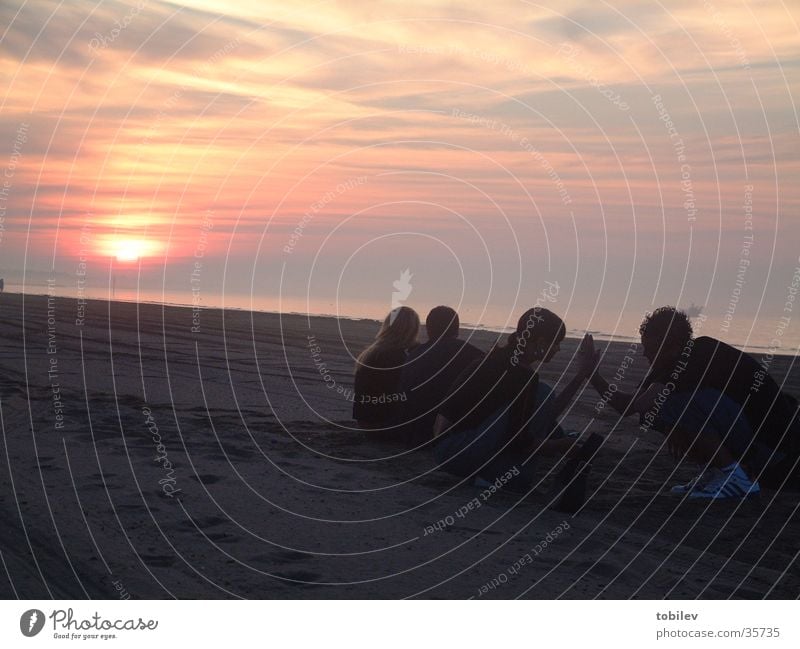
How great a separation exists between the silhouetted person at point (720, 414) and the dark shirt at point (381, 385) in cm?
255

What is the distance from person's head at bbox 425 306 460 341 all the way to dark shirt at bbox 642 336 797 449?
2.05m

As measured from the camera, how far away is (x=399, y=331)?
384 inches

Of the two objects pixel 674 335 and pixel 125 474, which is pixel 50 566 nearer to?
pixel 125 474

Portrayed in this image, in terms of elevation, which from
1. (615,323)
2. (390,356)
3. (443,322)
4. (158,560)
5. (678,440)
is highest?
(615,323)

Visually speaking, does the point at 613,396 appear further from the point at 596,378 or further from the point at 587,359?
the point at 587,359

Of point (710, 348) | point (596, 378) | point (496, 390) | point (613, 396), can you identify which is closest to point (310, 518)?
point (496, 390)

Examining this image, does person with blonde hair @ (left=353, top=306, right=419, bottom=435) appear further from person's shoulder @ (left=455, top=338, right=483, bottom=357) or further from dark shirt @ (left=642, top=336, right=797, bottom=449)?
dark shirt @ (left=642, top=336, right=797, bottom=449)

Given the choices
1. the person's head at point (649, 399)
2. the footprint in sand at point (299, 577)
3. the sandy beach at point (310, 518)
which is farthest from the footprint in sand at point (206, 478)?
the person's head at point (649, 399)

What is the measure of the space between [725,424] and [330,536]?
3518 mm

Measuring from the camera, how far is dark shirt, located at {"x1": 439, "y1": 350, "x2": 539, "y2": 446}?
773 centimetres

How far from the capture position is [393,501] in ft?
24.0

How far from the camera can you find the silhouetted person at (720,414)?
7.91m

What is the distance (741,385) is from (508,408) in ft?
6.33

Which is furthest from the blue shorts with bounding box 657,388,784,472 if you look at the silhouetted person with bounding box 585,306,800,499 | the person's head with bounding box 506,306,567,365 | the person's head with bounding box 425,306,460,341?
the person's head with bounding box 425,306,460,341
